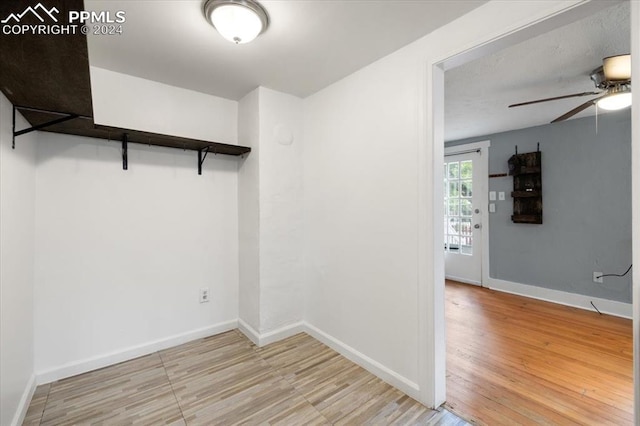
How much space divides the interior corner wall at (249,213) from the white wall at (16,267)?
1439 mm

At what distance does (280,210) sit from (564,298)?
12.3 ft

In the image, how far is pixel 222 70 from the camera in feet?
7.13

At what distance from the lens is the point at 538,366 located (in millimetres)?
2164

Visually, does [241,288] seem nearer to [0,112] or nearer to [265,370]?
[265,370]

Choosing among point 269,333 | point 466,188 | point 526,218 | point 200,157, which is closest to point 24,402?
point 269,333

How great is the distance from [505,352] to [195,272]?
279 centimetres

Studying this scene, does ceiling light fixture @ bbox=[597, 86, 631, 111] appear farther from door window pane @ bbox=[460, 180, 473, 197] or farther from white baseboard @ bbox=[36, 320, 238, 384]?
white baseboard @ bbox=[36, 320, 238, 384]

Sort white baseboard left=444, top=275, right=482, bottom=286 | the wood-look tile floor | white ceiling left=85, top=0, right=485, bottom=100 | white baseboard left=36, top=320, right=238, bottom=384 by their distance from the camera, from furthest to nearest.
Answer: white baseboard left=444, top=275, right=482, bottom=286 → white baseboard left=36, top=320, right=238, bottom=384 → the wood-look tile floor → white ceiling left=85, top=0, right=485, bottom=100

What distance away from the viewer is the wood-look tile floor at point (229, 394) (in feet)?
5.36

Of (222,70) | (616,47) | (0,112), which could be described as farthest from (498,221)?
(0,112)

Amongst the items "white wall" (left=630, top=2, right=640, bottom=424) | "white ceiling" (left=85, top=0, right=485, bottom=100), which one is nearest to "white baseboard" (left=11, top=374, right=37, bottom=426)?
"white ceiling" (left=85, top=0, right=485, bottom=100)

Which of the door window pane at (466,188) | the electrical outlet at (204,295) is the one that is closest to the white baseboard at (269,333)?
the electrical outlet at (204,295)

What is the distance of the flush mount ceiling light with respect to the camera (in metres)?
1.42

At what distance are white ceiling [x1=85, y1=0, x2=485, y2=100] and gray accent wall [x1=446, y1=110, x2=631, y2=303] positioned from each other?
9.95 ft
